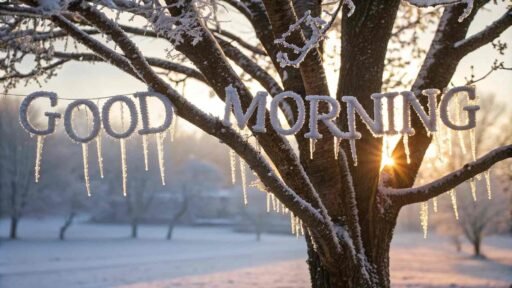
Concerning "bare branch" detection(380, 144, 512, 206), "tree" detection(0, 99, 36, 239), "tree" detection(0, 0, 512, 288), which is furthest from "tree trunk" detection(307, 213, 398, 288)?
"tree" detection(0, 99, 36, 239)

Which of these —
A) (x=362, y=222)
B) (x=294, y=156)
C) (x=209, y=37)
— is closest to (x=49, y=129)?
(x=209, y=37)

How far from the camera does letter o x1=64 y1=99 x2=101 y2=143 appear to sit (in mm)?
3463

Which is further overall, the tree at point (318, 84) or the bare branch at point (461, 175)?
the bare branch at point (461, 175)

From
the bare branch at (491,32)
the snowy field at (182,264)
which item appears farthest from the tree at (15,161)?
A: the bare branch at (491,32)

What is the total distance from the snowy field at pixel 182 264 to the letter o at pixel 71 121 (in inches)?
600

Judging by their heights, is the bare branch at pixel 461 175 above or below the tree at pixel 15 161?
below

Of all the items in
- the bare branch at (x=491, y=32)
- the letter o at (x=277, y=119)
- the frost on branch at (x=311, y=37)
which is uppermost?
the bare branch at (x=491, y=32)

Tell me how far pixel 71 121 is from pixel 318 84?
1.80 meters

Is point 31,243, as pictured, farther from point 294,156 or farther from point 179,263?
point 294,156

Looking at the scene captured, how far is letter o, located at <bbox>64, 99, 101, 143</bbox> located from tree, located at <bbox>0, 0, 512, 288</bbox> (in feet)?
1.25

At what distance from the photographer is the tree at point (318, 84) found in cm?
320

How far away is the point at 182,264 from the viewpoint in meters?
26.5

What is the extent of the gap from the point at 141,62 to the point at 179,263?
82.3 ft

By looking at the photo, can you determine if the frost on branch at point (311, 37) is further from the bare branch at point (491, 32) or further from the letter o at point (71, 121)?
the bare branch at point (491, 32)
